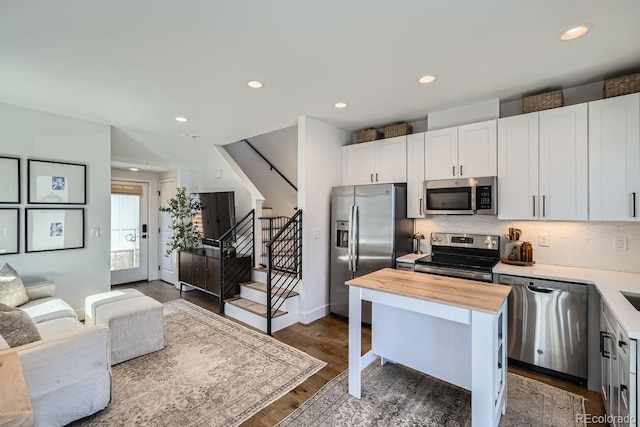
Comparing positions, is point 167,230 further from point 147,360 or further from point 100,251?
point 147,360

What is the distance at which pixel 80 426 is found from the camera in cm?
192

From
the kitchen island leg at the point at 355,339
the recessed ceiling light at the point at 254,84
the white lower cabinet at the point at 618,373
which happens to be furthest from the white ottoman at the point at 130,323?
the white lower cabinet at the point at 618,373

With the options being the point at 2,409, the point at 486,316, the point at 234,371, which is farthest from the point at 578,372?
the point at 2,409

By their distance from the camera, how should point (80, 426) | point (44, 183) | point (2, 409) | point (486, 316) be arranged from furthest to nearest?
point (44, 183)
point (80, 426)
point (486, 316)
point (2, 409)

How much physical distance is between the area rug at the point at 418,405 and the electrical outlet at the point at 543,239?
1.35 m

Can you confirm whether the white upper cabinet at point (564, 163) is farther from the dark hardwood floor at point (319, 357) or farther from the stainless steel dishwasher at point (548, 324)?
the dark hardwood floor at point (319, 357)

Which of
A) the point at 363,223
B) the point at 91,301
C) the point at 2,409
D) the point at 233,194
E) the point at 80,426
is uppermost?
the point at 233,194

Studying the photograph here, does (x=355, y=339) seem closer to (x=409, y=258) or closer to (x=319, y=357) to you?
(x=319, y=357)

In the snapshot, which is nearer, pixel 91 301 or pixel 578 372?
pixel 578 372

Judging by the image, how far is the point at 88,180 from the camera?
378 cm

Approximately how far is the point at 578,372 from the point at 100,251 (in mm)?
5430

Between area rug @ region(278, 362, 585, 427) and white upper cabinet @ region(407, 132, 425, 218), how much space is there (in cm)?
184

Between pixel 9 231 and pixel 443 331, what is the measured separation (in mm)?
4664

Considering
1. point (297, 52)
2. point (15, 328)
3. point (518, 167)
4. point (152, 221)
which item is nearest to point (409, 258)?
point (518, 167)
